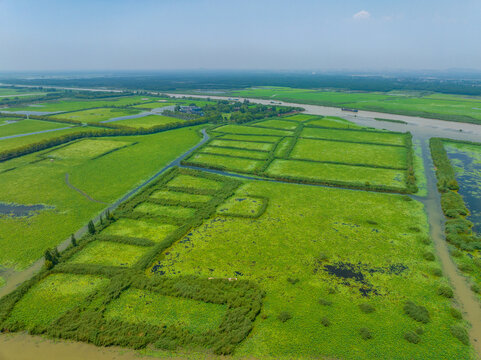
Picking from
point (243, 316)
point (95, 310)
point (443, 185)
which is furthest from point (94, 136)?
point (443, 185)

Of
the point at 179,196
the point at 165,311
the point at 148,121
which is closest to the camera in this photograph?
the point at 165,311

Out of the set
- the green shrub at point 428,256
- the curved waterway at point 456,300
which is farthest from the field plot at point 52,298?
the green shrub at point 428,256

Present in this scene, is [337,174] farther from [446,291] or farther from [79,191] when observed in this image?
[79,191]

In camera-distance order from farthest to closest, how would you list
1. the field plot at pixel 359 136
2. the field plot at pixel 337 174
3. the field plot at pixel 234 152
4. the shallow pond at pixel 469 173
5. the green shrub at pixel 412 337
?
the field plot at pixel 359 136
the field plot at pixel 234 152
the field plot at pixel 337 174
the shallow pond at pixel 469 173
the green shrub at pixel 412 337

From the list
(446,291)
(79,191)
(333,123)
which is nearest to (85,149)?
(79,191)

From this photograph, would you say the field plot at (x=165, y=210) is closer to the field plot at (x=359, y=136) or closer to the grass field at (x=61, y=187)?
the grass field at (x=61, y=187)

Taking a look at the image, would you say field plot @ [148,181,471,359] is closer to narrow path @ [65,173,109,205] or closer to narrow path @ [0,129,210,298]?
narrow path @ [0,129,210,298]
